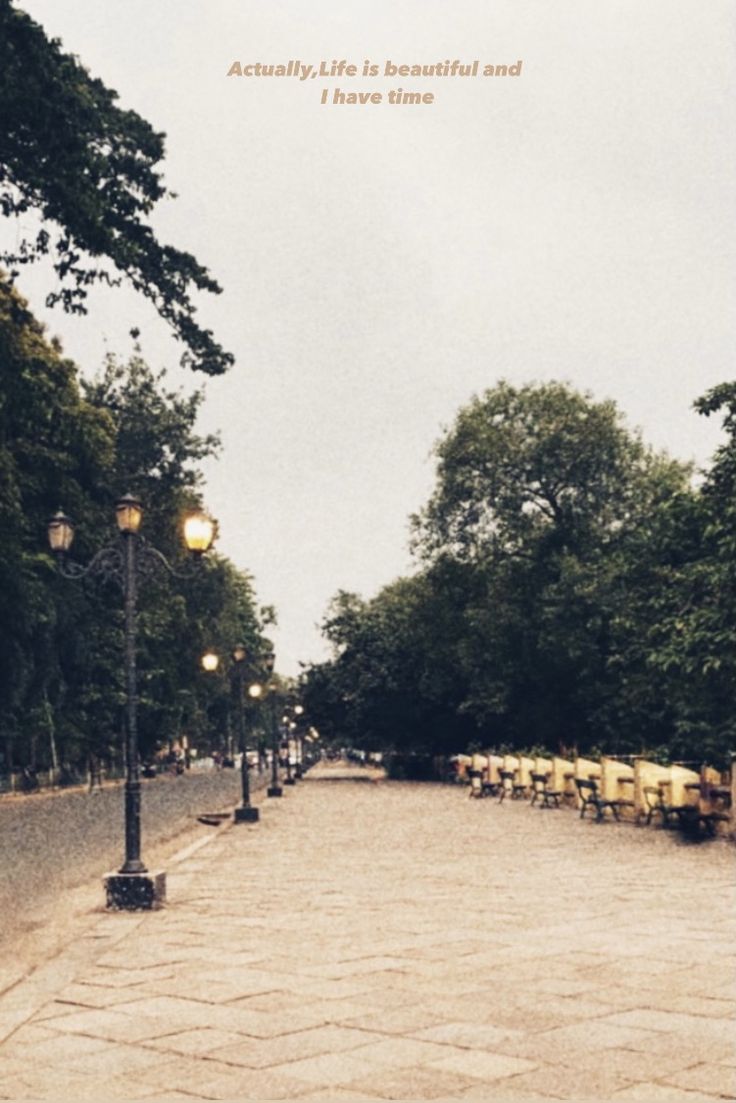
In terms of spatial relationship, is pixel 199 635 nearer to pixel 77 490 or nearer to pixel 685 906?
pixel 77 490

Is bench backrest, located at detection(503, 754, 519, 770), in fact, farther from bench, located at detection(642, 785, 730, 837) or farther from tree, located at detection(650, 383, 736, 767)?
bench, located at detection(642, 785, 730, 837)

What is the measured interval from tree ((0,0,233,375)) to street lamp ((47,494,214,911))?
4410 mm

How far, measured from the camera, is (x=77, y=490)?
134 ft

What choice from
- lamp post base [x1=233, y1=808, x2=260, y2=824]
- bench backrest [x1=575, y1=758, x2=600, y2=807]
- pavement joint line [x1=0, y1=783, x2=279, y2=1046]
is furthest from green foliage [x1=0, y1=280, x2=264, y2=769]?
pavement joint line [x1=0, y1=783, x2=279, y2=1046]

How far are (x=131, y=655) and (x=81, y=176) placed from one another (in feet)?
26.7

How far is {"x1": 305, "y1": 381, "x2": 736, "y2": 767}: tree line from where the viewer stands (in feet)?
124

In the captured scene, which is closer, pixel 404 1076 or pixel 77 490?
pixel 404 1076

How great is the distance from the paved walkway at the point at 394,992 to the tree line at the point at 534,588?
20.1m

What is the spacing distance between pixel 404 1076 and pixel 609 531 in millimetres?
40257

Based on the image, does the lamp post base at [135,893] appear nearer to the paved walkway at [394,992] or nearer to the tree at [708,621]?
the paved walkway at [394,992]

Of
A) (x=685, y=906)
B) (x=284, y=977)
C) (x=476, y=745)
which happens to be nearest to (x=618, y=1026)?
(x=284, y=977)

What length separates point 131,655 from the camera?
41.7ft

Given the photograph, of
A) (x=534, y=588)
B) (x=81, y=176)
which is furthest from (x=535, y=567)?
(x=81, y=176)

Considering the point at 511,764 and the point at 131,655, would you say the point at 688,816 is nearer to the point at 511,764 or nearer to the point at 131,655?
the point at 131,655
